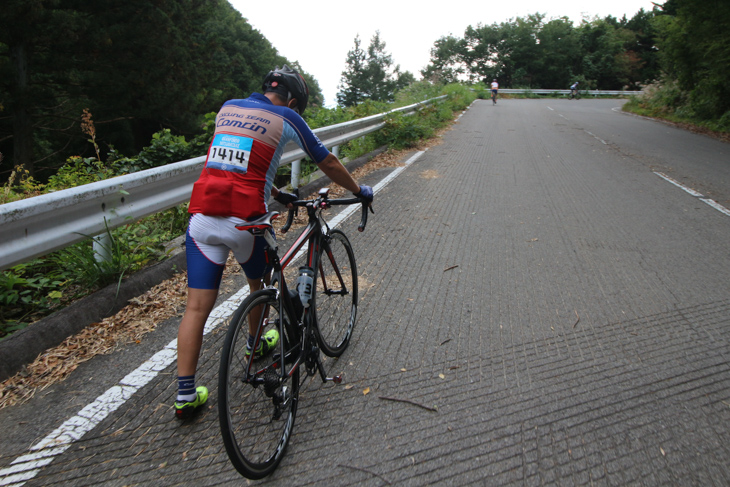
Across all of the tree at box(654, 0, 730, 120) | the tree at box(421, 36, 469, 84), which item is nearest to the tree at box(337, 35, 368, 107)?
the tree at box(421, 36, 469, 84)

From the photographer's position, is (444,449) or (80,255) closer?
(444,449)

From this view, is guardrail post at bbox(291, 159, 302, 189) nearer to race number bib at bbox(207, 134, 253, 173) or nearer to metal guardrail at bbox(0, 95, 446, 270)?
metal guardrail at bbox(0, 95, 446, 270)

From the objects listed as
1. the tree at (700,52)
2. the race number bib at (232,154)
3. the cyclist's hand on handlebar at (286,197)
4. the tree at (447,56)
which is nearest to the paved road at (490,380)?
the cyclist's hand on handlebar at (286,197)

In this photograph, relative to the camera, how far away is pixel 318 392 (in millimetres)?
2932

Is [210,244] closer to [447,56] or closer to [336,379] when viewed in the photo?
[336,379]

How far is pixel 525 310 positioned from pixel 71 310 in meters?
3.47

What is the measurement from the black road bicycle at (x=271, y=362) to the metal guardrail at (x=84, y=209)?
1690mm

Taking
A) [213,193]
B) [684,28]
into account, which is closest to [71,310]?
[213,193]

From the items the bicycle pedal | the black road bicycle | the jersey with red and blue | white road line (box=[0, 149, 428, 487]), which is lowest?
the bicycle pedal

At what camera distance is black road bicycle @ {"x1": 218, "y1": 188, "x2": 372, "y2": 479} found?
2.12 metres

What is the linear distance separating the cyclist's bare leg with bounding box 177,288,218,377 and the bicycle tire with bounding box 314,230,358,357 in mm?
829

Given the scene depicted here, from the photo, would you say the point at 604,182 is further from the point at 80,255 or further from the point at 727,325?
the point at 80,255

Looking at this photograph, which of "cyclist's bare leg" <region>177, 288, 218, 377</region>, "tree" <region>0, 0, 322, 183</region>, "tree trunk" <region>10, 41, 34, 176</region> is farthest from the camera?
"tree trunk" <region>10, 41, 34, 176</region>

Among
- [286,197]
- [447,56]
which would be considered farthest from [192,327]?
[447,56]
